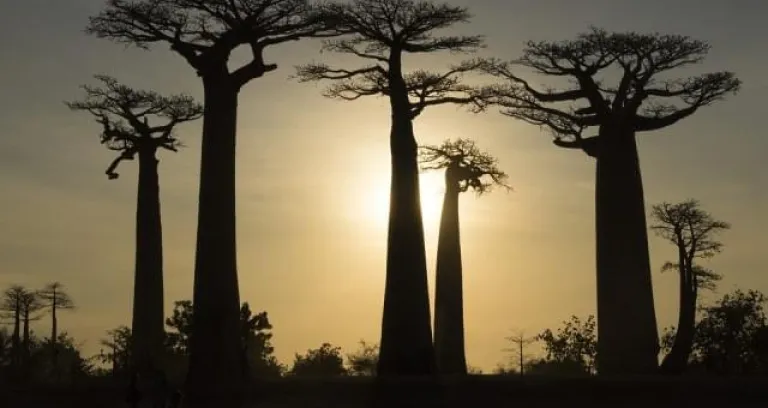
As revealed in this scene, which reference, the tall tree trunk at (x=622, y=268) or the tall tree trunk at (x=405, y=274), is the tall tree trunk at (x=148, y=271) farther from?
the tall tree trunk at (x=622, y=268)

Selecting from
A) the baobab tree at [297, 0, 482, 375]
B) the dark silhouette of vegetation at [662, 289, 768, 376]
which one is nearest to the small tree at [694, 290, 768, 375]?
the dark silhouette of vegetation at [662, 289, 768, 376]

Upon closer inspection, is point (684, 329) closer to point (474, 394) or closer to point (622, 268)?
point (622, 268)

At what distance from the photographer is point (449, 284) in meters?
35.2

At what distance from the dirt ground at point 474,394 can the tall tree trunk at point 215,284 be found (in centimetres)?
96

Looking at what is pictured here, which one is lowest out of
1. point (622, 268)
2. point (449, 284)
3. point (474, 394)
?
point (474, 394)

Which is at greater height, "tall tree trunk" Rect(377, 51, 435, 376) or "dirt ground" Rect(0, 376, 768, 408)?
"tall tree trunk" Rect(377, 51, 435, 376)

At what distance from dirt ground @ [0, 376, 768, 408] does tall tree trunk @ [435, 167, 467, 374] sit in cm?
1140

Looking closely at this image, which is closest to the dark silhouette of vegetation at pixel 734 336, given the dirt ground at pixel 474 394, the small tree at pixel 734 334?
the small tree at pixel 734 334

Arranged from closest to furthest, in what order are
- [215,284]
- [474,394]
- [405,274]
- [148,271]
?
[474,394] < [215,284] < [405,274] < [148,271]

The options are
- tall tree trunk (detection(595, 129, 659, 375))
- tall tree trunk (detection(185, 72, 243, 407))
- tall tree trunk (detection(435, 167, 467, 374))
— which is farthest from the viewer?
tall tree trunk (detection(435, 167, 467, 374))

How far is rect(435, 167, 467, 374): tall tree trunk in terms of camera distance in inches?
1368

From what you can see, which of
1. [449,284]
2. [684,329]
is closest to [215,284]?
[449,284]

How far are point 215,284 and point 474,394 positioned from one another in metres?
5.33

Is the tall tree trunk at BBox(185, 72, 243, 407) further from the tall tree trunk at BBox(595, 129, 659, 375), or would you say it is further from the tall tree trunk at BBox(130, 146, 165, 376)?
the tall tree trunk at BBox(595, 129, 659, 375)
